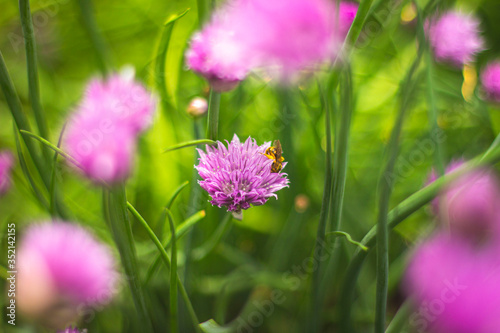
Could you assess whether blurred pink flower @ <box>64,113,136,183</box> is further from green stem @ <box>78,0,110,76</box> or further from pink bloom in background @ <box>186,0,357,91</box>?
green stem @ <box>78,0,110,76</box>

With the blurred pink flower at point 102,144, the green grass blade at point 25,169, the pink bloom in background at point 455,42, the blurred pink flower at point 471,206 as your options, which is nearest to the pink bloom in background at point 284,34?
the blurred pink flower at point 102,144

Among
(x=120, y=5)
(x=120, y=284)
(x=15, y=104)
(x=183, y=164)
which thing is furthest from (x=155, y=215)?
(x=120, y=5)

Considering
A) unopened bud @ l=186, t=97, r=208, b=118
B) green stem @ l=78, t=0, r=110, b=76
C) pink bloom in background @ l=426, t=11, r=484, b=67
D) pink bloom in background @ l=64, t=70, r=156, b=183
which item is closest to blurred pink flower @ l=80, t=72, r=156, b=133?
pink bloom in background @ l=64, t=70, r=156, b=183

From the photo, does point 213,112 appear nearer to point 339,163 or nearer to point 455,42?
point 339,163

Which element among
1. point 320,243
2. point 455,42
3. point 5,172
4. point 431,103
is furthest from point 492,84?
point 5,172

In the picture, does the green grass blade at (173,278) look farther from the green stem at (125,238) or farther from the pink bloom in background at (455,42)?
the pink bloom in background at (455,42)

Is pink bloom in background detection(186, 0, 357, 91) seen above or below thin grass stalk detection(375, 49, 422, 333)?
above
